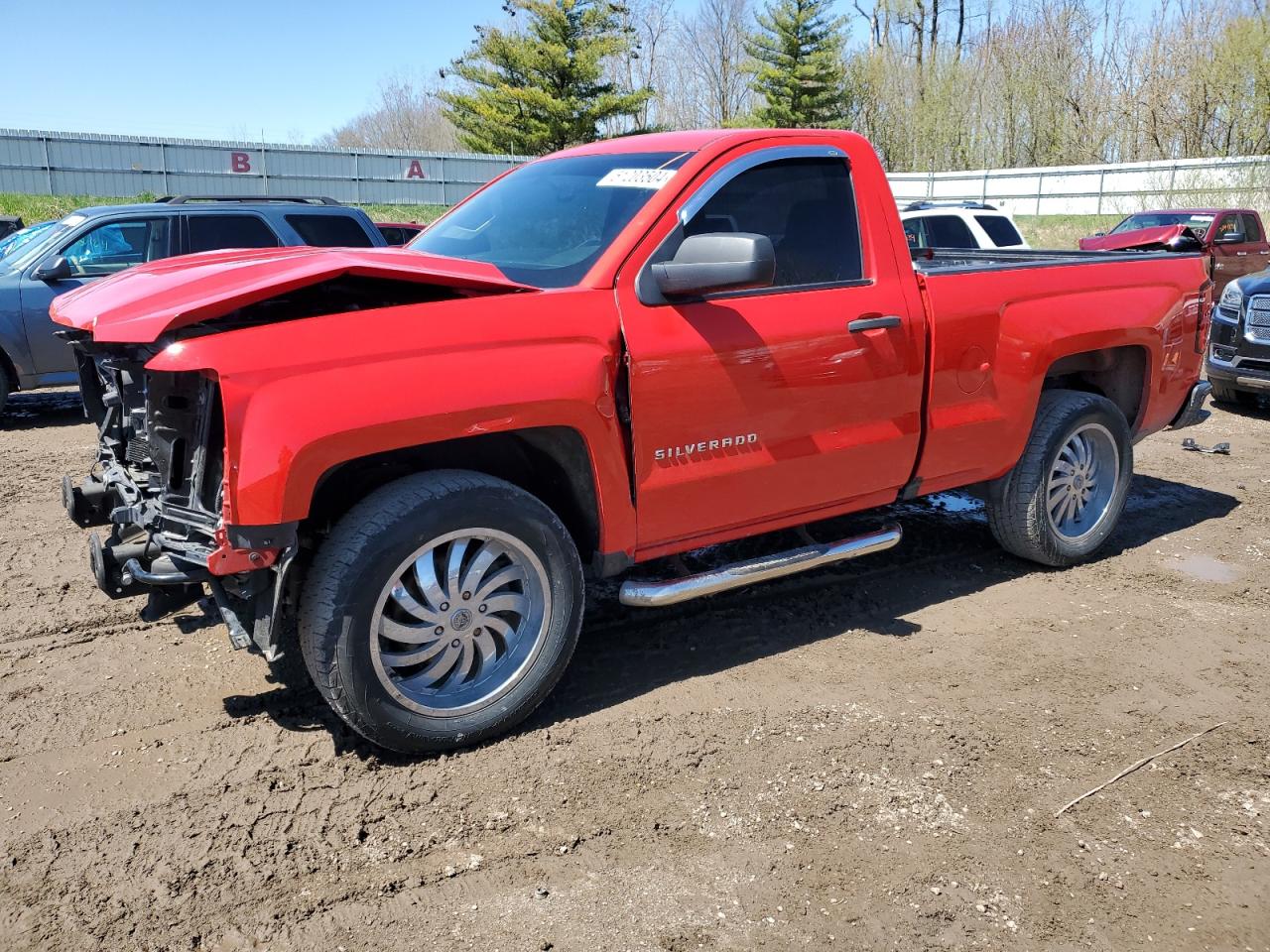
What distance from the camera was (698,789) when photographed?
10.8 feet

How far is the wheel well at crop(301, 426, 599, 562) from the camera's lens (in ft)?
11.1

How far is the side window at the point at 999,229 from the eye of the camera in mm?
13109

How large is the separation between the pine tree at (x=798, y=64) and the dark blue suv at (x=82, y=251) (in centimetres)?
4361

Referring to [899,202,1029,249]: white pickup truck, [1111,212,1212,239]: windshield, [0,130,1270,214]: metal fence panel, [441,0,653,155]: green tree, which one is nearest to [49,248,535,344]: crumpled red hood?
[899,202,1029,249]: white pickup truck

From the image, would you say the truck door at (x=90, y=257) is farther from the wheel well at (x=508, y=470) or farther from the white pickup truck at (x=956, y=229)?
the white pickup truck at (x=956, y=229)

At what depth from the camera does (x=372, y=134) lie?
76.0 metres

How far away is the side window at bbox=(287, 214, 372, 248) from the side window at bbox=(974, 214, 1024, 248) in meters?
7.77

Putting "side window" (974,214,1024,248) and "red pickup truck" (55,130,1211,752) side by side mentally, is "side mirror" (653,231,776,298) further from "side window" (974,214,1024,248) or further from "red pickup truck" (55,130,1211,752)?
"side window" (974,214,1024,248)

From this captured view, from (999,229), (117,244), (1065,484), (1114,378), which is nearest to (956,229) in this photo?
(999,229)

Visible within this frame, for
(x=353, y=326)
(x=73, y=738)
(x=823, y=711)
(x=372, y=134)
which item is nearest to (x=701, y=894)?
(x=823, y=711)

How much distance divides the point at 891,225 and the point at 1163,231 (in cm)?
1455

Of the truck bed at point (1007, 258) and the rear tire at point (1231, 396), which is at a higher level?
the truck bed at point (1007, 258)

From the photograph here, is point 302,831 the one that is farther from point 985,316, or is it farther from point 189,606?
point 985,316

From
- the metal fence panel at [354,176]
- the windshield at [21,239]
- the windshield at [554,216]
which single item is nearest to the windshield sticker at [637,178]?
the windshield at [554,216]
